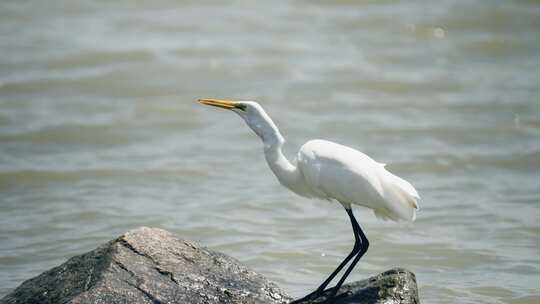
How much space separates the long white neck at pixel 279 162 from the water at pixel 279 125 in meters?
1.35

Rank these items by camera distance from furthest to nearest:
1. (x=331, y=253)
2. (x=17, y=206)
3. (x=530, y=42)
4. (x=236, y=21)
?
(x=236, y=21), (x=530, y=42), (x=17, y=206), (x=331, y=253)

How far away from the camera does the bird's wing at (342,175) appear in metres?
5.63

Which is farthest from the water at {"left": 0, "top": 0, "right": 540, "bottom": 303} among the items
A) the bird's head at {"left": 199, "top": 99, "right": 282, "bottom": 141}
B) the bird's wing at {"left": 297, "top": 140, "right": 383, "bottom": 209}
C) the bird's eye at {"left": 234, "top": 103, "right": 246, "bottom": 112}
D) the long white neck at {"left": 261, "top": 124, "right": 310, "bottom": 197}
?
the bird's eye at {"left": 234, "top": 103, "right": 246, "bottom": 112}

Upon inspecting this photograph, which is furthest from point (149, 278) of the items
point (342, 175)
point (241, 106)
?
point (342, 175)

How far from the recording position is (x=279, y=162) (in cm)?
582

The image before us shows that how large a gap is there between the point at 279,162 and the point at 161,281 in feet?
3.80

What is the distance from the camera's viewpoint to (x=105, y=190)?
9.88 meters

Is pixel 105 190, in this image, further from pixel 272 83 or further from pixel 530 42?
pixel 530 42

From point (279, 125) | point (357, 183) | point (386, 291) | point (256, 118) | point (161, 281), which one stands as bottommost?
point (279, 125)

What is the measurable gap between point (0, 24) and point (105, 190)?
7.27 m

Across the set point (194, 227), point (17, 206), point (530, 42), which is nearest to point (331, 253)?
point (194, 227)

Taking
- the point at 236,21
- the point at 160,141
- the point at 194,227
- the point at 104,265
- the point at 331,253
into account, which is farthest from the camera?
the point at 236,21

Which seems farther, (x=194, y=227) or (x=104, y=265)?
(x=194, y=227)

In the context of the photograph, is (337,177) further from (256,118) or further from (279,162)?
(256,118)
